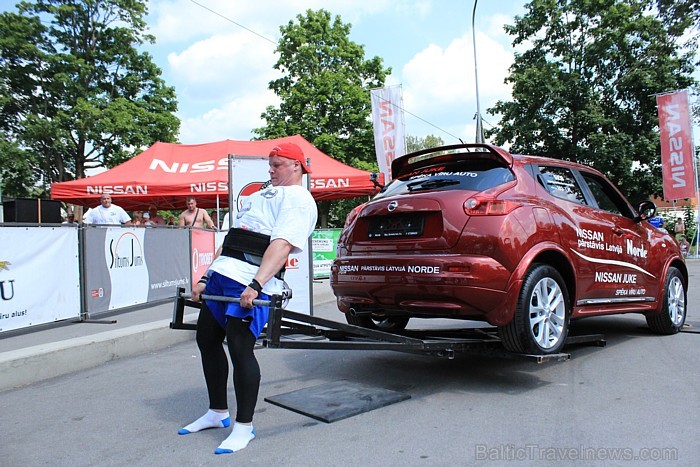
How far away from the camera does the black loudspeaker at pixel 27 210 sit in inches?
532

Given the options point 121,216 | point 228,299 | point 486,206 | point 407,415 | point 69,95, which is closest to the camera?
point 228,299

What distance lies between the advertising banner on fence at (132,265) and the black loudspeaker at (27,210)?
537cm

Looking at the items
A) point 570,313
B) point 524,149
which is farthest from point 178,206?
point 524,149

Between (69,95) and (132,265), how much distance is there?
2697cm

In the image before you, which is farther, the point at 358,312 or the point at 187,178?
the point at 187,178

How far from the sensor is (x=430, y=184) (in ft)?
14.4

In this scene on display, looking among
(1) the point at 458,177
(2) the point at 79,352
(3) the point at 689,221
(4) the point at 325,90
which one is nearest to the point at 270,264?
(1) the point at 458,177

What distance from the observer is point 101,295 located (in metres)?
→ 7.30

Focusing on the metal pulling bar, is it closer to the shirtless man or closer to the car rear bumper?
the car rear bumper

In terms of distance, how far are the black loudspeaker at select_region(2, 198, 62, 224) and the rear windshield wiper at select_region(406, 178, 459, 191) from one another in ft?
36.6

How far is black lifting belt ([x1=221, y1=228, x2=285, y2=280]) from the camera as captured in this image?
313 cm

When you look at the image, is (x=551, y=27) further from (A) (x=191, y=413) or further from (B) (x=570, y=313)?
(A) (x=191, y=413)

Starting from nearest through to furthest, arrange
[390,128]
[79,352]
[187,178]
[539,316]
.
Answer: [539,316] → [79,352] → [187,178] → [390,128]

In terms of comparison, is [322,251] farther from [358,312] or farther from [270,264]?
[270,264]
